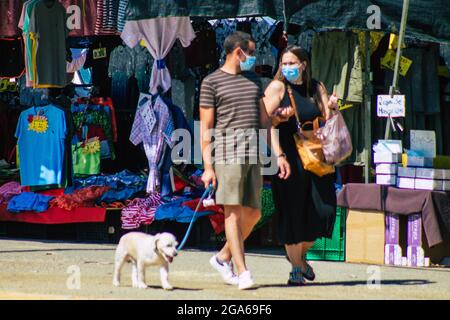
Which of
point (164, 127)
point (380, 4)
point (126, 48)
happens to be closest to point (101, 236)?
point (164, 127)

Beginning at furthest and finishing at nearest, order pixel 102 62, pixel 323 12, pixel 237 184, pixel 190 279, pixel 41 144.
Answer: pixel 102 62 → pixel 41 144 → pixel 323 12 → pixel 190 279 → pixel 237 184

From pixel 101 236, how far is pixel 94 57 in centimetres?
256

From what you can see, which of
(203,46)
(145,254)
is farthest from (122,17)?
(145,254)

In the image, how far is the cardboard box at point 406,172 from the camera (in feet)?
40.1

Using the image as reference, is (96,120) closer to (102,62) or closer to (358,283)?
(102,62)

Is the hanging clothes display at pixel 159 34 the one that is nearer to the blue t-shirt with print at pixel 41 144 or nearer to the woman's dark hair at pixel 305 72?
the blue t-shirt with print at pixel 41 144

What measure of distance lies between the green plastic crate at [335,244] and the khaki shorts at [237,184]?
3280 mm

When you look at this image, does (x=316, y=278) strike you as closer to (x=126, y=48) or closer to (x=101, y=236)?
(x=101, y=236)

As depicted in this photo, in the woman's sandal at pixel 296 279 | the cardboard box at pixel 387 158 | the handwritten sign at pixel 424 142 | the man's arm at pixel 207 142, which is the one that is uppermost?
the man's arm at pixel 207 142

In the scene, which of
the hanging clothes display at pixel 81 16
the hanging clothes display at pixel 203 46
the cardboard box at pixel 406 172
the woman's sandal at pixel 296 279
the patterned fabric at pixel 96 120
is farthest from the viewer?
the patterned fabric at pixel 96 120

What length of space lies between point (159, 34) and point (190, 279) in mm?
4508

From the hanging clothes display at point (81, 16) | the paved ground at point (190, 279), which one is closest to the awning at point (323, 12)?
the hanging clothes display at point (81, 16)

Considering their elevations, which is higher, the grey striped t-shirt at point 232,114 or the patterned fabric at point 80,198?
the grey striped t-shirt at point 232,114

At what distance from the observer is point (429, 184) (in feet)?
40.0
